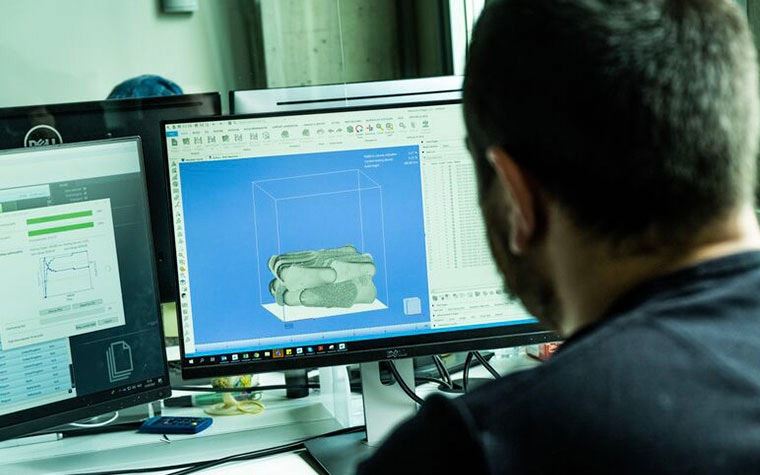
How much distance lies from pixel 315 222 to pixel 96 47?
10.3ft

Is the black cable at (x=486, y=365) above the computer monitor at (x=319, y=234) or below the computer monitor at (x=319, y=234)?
below

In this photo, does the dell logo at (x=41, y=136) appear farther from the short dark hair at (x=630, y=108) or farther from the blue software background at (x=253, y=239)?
the short dark hair at (x=630, y=108)

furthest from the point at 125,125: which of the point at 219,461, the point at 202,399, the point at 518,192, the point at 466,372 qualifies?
the point at 518,192

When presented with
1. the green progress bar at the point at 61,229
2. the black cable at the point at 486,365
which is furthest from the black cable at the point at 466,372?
the green progress bar at the point at 61,229

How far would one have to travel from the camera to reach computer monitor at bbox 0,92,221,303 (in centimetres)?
152

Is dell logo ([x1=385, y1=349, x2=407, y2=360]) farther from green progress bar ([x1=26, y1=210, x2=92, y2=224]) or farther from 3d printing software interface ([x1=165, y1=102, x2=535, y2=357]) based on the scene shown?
green progress bar ([x1=26, y1=210, x2=92, y2=224])

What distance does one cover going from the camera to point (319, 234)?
1327mm

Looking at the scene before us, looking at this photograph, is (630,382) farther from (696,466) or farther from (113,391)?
(113,391)

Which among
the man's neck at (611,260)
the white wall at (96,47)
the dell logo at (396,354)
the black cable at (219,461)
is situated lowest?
the black cable at (219,461)

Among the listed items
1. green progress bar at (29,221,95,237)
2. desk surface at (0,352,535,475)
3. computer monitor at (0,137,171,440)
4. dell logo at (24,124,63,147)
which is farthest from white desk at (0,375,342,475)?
dell logo at (24,124,63,147)

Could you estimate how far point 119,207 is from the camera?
1.30 meters

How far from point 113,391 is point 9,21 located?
3.17 metres

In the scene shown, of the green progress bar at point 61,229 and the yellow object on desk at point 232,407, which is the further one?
the yellow object on desk at point 232,407

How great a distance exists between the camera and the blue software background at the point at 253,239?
4.31 feet
